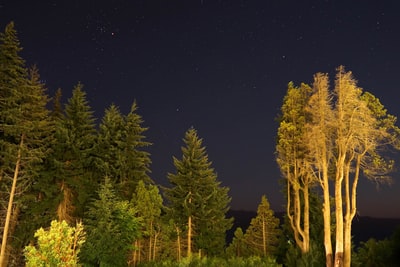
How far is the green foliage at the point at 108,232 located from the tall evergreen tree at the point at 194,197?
21.8ft

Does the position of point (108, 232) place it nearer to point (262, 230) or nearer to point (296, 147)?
point (296, 147)

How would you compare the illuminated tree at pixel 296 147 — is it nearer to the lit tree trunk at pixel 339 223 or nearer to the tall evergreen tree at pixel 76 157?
the lit tree trunk at pixel 339 223

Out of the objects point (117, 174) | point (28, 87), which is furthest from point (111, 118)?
point (28, 87)

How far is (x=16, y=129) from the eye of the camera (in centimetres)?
2461

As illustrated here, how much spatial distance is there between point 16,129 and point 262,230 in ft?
106

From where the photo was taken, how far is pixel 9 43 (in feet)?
82.6

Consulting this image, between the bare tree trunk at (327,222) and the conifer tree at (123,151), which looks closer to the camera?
the bare tree trunk at (327,222)

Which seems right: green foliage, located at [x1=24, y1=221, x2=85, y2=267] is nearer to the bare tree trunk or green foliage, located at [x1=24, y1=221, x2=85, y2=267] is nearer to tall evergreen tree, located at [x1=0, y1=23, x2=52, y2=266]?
tall evergreen tree, located at [x1=0, y1=23, x2=52, y2=266]

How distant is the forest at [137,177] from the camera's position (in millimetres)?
21859

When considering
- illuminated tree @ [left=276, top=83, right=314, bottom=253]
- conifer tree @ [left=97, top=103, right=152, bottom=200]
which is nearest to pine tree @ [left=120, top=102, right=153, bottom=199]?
conifer tree @ [left=97, top=103, right=152, bottom=200]

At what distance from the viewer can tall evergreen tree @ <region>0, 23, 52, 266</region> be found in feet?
80.5

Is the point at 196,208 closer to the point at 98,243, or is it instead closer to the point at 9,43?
the point at 98,243

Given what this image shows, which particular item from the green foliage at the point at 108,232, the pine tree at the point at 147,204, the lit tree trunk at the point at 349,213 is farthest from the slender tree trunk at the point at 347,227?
the pine tree at the point at 147,204

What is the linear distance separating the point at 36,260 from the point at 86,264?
27.0 feet
